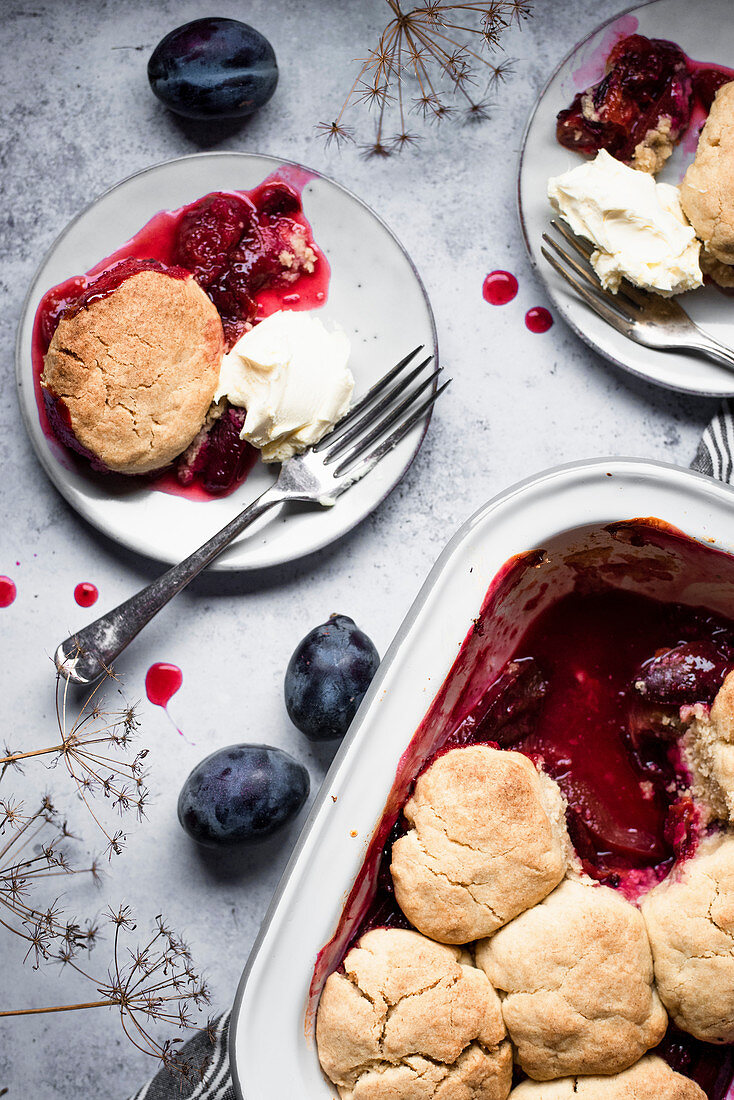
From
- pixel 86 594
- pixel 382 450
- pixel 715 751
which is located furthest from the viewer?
pixel 86 594

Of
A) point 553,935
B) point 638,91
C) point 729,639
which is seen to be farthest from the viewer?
point 638,91

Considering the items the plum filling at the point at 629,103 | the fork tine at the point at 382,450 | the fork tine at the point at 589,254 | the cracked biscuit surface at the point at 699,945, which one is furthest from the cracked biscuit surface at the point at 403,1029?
the plum filling at the point at 629,103

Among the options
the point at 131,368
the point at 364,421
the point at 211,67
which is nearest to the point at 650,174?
the point at 364,421

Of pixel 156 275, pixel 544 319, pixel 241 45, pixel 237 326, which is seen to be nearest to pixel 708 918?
pixel 544 319

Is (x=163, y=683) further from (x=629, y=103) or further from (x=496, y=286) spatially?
(x=629, y=103)

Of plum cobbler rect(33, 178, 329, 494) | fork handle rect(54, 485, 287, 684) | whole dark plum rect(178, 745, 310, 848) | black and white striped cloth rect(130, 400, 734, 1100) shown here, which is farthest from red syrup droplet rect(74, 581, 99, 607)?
black and white striped cloth rect(130, 400, 734, 1100)

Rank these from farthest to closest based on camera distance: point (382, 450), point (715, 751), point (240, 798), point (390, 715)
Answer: point (382, 450)
point (240, 798)
point (715, 751)
point (390, 715)

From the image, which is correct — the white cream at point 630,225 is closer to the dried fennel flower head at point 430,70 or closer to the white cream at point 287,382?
the dried fennel flower head at point 430,70

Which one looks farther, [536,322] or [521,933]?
[536,322]

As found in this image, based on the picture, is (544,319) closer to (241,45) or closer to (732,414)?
(732,414)
